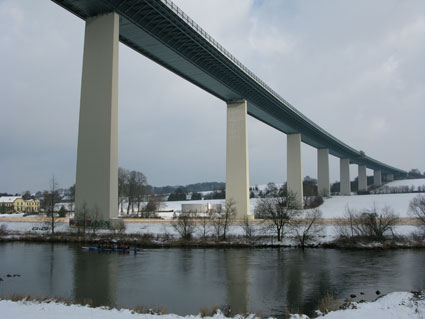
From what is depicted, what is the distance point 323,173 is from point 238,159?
44.4 meters

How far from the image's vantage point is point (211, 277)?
19.0 m

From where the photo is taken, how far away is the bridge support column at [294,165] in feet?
238

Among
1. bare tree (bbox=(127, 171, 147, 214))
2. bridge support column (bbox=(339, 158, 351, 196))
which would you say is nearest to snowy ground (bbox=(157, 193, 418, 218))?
bare tree (bbox=(127, 171, 147, 214))

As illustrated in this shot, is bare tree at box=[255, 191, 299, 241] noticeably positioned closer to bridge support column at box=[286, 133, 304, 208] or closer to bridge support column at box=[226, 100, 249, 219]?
bridge support column at box=[226, 100, 249, 219]

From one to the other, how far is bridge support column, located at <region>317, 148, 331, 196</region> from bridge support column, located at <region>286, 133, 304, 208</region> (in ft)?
64.0

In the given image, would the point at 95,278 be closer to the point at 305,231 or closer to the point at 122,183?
the point at 305,231

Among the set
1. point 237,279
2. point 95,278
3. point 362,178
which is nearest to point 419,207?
point 237,279

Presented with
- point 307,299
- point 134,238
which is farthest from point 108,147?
point 307,299

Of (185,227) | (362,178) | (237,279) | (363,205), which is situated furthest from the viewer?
(362,178)

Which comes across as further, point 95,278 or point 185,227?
point 185,227

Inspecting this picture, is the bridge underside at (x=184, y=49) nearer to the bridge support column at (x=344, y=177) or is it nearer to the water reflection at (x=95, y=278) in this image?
the water reflection at (x=95, y=278)

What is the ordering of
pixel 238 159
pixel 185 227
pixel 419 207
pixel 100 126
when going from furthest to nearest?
pixel 238 159, pixel 419 207, pixel 185 227, pixel 100 126

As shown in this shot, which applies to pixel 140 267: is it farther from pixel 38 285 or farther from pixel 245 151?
pixel 245 151

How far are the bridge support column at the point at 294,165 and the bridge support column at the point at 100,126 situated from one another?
46152mm
